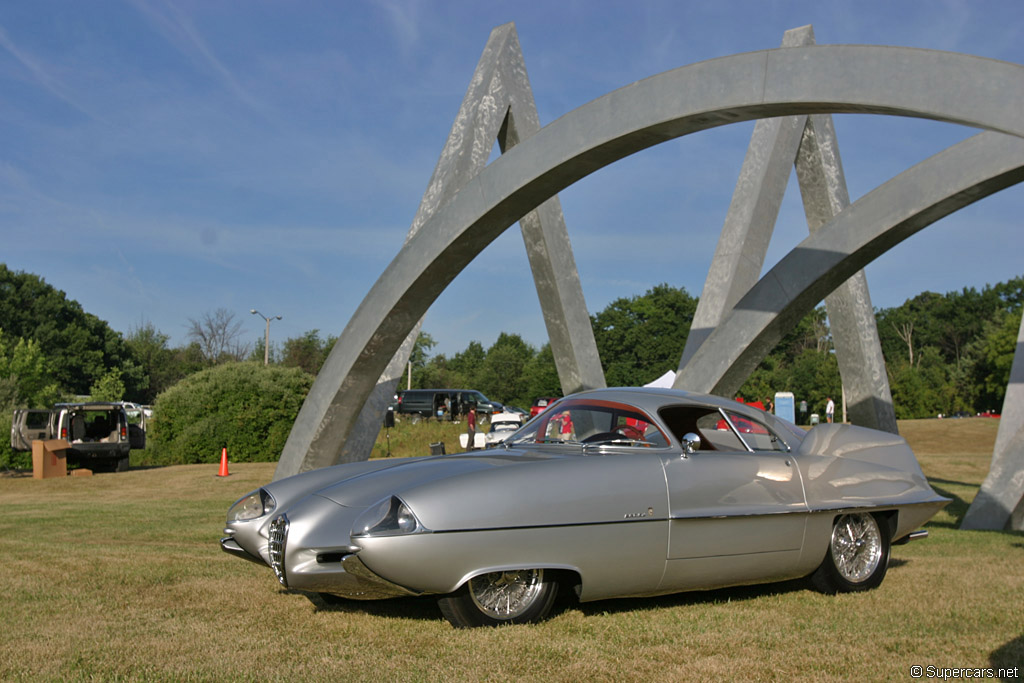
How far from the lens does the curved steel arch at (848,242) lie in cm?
928

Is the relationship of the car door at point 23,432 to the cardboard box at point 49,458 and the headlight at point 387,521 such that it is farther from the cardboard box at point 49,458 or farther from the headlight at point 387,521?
the headlight at point 387,521

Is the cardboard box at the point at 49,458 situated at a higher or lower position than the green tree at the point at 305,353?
lower

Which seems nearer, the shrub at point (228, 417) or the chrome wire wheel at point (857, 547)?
the chrome wire wheel at point (857, 547)

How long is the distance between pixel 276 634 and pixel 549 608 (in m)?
1.49

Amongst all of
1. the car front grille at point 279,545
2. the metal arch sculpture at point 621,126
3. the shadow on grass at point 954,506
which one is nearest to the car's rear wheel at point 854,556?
the metal arch sculpture at point 621,126

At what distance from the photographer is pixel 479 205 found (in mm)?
10586

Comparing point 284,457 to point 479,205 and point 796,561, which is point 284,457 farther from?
point 796,561

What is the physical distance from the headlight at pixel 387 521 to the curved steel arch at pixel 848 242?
7.54 m

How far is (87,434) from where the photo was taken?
2430cm

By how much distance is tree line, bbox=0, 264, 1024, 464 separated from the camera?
213ft

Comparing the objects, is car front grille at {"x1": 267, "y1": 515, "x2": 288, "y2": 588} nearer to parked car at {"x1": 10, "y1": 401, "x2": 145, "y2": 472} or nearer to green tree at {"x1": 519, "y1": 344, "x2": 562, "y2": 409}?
parked car at {"x1": 10, "y1": 401, "x2": 145, "y2": 472}

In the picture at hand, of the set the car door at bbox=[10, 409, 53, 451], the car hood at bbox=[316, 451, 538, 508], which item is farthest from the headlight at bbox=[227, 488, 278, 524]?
the car door at bbox=[10, 409, 53, 451]

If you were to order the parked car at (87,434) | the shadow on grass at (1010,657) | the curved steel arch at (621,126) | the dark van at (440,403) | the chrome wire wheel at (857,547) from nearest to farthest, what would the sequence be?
the shadow on grass at (1010,657)
the chrome wire wheel at (857,547)
the curved steel arch at (621,126)
the parked car at (87,434)
the dark van at (440,403)

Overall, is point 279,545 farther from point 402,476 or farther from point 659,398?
point 659,398
